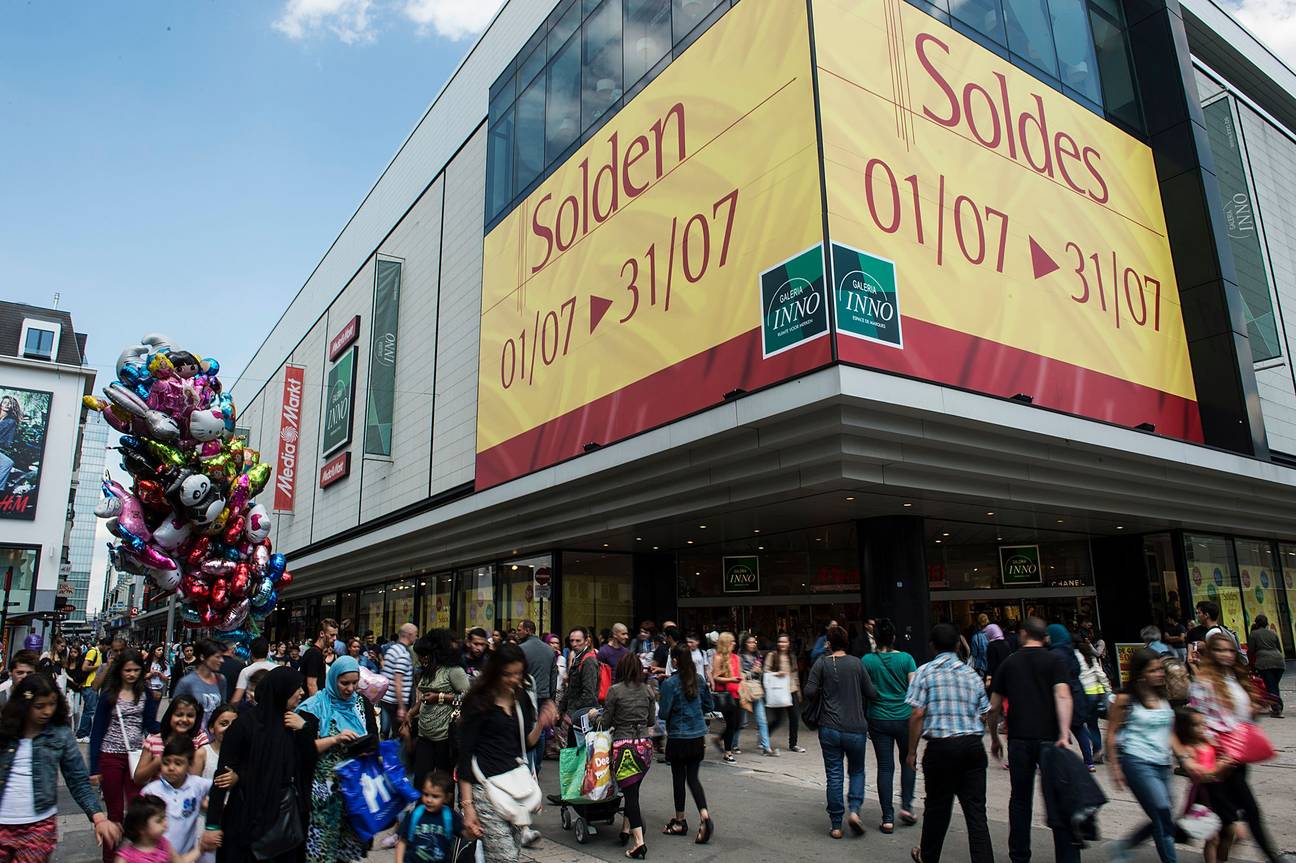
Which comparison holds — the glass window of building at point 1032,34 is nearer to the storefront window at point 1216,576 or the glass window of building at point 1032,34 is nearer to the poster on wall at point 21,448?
the storefront window at point 1216,576

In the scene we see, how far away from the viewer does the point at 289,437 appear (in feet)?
132

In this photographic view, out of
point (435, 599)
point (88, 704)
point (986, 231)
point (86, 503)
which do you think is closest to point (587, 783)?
point (88, 704)

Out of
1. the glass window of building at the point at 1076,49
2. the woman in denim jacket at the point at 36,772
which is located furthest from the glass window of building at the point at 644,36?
the woman in denim jacket at the point at 36,772

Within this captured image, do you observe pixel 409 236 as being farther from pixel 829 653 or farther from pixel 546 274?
pixel 829 653

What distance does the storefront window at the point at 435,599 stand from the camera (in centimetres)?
2799

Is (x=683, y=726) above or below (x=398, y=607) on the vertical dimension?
below

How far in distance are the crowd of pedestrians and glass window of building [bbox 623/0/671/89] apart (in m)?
13.4

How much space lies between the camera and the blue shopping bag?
17.7 ft

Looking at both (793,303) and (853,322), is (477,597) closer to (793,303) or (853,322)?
(793,303)

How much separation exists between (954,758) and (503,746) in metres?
3.13

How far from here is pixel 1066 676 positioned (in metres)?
5.85

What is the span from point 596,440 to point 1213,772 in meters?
12.4

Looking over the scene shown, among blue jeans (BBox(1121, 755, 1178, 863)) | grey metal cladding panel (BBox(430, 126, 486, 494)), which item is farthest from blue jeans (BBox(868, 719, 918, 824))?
grey metal cladding panel (BBox(430, 126, 486, 494))

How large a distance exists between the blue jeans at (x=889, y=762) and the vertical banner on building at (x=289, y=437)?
37.0m
